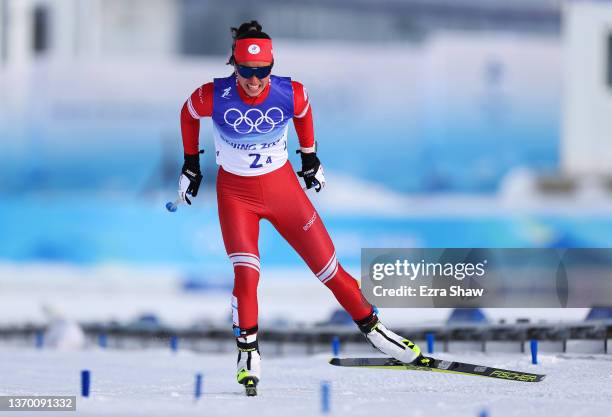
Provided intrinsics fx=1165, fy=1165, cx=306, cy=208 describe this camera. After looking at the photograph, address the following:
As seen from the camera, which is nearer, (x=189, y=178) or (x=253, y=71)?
(x=253, y=71)

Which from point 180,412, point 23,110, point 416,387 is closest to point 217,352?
point 416,387

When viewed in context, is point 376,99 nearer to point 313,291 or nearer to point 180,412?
point 313,291

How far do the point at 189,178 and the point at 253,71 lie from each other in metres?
0.80

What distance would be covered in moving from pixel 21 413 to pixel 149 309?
1232 centimetres

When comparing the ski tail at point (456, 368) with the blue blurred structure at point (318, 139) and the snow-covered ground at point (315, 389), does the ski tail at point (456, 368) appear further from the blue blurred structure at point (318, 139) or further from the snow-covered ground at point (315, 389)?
the blue blurred structure at point (318, 139)

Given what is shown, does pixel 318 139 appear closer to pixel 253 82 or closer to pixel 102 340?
pixel 102 340

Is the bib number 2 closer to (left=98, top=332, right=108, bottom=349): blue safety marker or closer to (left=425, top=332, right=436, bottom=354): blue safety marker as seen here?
(left=425, top=332, right=436, bottom=354): blue safety marker

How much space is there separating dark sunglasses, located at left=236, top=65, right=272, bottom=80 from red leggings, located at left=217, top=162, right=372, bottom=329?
0.58 meters

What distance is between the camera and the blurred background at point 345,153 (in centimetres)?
2042

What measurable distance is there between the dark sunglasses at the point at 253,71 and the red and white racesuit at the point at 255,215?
0.12 meters

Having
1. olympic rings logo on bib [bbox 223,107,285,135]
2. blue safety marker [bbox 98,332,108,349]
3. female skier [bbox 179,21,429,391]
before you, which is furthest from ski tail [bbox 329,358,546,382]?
blue safety marker [bbox 98,332,108,349]

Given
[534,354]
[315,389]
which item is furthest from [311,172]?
[534,354]

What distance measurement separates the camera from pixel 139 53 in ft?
77.5

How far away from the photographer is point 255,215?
6.51 m
